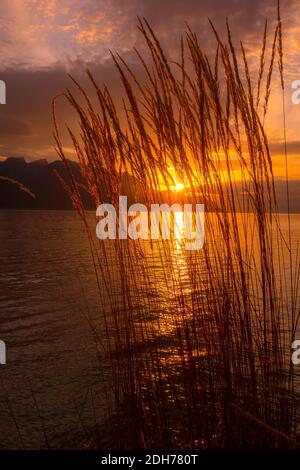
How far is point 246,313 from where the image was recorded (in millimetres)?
1939

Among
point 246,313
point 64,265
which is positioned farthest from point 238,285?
point 64,265

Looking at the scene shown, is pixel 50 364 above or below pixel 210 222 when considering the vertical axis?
below

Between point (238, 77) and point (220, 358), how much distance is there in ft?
4.41

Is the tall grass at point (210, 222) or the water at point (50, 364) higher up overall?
the tall grass at point (210, 222)

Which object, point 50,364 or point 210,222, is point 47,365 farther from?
point 210,222

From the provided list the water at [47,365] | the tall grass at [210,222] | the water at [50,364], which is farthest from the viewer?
the water at [47,365]

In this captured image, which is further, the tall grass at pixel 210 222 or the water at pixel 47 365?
the water at pixel 47 365

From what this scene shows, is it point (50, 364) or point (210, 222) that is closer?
→ point (210, 222)

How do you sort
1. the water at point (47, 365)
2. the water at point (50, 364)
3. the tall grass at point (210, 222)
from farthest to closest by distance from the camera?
the water at point (47, 365)
the water at point (50, 364)
the tall grass at point (210, 222)

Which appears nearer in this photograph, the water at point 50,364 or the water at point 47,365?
the water at point 50,364

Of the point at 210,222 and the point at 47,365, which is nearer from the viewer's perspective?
the point at 210,222

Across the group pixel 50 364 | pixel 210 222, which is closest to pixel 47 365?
pixel 50 364
